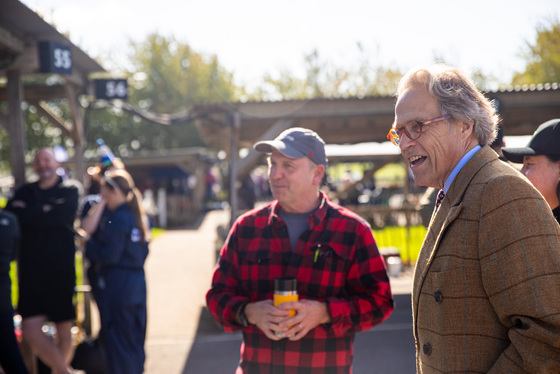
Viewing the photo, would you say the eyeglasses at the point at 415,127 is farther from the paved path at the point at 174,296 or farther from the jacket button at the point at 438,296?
the paved path at the point at 174,296

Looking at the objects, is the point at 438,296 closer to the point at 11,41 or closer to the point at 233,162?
the point at 11,41

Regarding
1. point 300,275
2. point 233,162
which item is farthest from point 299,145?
point 233,162

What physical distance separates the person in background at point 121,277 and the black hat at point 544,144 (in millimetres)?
3097

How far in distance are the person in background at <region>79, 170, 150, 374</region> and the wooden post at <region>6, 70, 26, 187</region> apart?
4.71ft

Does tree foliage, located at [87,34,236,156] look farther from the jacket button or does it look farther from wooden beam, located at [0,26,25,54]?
the jacket button

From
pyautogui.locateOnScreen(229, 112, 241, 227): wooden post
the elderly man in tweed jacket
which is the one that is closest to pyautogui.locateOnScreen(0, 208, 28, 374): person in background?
the elderly man in tweed jacket

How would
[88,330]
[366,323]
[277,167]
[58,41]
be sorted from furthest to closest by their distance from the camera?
[88,330]
[58,41]
[277,167]
[366,323]

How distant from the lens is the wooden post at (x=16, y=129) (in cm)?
542

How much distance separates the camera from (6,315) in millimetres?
4031

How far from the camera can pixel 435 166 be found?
1758 millimetres

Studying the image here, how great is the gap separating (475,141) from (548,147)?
84 centimetres

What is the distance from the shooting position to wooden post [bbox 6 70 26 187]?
17.8ft

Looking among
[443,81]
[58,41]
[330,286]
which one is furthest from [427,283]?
[58,41]

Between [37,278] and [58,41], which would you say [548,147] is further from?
[58,41]
